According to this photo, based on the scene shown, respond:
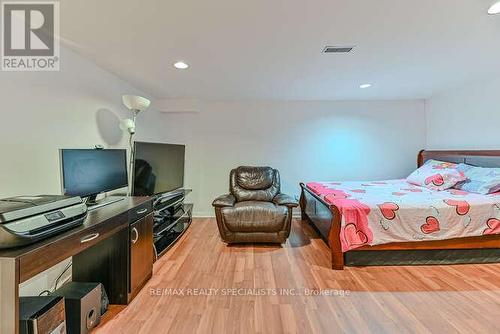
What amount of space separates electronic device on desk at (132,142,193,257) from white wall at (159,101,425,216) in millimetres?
930

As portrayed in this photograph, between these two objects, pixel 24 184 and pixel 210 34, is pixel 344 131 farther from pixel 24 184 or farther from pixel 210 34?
pixel 24 184

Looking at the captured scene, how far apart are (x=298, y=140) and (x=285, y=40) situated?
278 cm

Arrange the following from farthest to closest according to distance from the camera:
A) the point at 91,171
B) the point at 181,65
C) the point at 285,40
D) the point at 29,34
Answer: the point at 181,65
the point at 285,40
the point at 91,171
the point at 29,34

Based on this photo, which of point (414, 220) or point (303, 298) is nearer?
point (303, 298)

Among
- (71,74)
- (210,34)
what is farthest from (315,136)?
(71,74)

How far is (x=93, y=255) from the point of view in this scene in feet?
6.92

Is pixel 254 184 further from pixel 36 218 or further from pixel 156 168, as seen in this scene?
pixel 36 218

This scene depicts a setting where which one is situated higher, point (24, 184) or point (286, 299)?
point (24, 184)

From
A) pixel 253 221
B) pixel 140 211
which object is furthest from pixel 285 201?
pixel 140 211

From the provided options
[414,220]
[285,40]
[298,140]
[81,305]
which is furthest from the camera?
[298,140]

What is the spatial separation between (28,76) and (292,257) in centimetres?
303

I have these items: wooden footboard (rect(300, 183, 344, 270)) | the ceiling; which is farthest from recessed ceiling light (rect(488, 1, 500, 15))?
wooden footboard (rect(300, 183, 344, 270))

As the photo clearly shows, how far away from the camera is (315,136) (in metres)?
5.00

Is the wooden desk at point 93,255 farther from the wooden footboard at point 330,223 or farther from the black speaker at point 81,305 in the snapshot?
the wooden footboard at point 330,223
